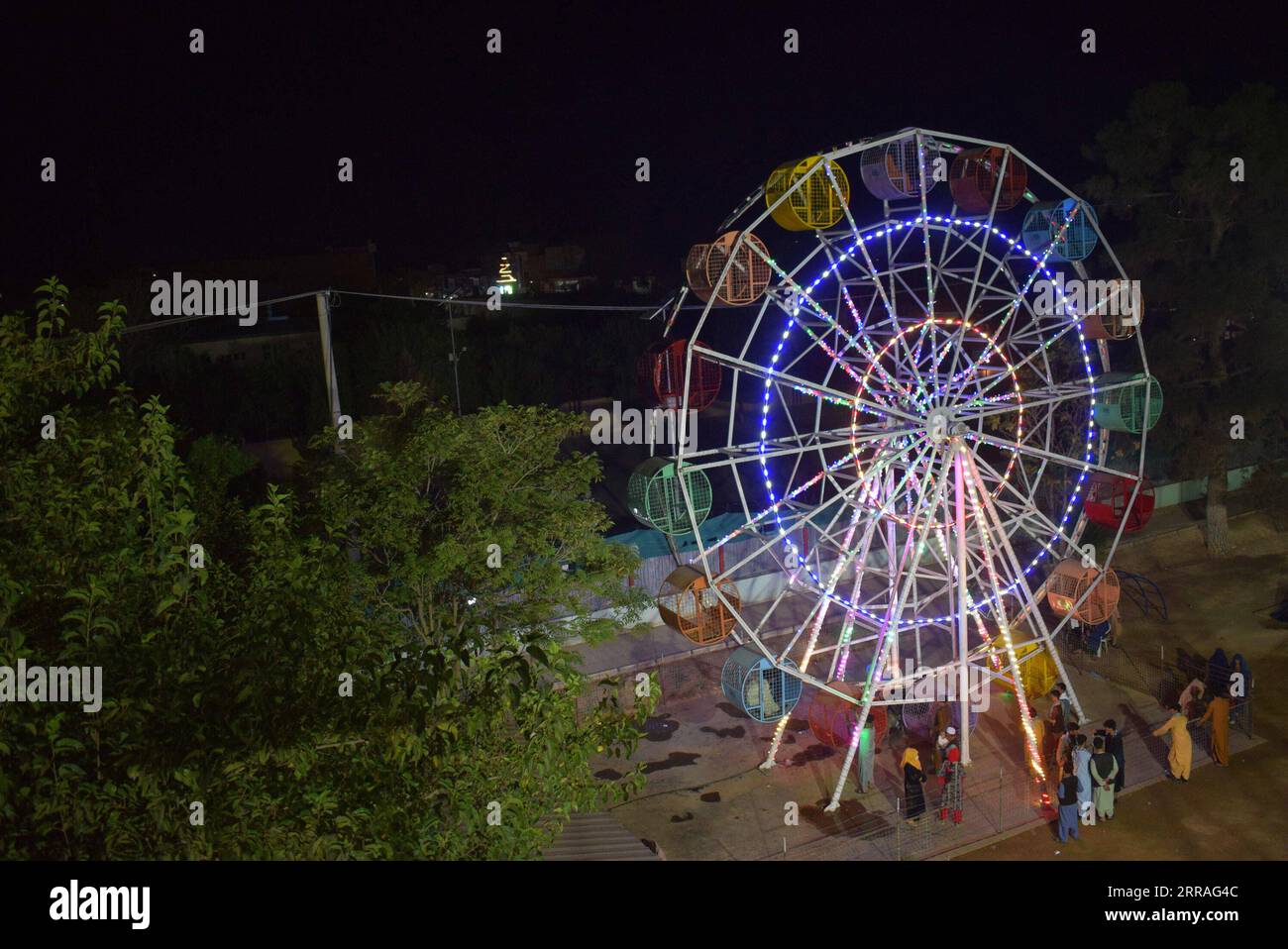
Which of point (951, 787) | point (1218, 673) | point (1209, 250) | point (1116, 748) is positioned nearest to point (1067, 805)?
point (1116, 748)

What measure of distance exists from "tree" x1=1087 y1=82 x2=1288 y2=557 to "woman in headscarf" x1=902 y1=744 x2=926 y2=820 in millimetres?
14330

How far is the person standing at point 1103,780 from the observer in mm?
14188

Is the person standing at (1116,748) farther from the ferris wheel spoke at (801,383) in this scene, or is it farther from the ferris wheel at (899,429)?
the ferris wheel spoke at (801,383)

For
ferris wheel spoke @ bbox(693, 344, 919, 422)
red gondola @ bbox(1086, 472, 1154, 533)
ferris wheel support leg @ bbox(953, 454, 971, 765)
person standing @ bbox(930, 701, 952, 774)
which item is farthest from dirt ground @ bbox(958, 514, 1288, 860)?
ferris wheel spoke @ bbox(693, 344, 919, 422)

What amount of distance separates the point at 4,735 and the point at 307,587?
2.05 m

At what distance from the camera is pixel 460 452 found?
1515 centimetres

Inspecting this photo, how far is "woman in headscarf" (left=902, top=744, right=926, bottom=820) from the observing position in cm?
1438

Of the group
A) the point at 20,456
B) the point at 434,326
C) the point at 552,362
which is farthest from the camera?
the point at 552,362

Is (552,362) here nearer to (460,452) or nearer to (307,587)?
(460,452)

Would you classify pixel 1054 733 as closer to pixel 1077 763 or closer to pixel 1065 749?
pixel 1065 749

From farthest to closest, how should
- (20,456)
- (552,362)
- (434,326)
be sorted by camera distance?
(552,362)
(434,326)
(20,456)

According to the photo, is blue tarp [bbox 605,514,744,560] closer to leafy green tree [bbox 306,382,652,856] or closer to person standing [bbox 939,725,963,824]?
leafy green tree [bbox 306,382,652,856]

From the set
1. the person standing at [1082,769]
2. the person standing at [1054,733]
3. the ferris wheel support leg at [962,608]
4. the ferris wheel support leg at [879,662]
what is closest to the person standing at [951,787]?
the ferris wheel support leg at [962,608]
